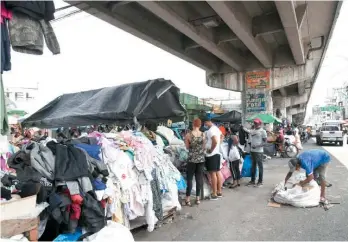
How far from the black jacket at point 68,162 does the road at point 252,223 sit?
1.68 m

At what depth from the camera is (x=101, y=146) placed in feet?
12.9

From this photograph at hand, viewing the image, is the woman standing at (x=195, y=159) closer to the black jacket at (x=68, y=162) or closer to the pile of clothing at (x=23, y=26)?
the black jacket at (x=68, y=162)

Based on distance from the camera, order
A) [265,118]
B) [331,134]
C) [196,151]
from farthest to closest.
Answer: [331,134], [265,118], [196,151]

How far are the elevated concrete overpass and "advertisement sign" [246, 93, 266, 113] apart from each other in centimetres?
5

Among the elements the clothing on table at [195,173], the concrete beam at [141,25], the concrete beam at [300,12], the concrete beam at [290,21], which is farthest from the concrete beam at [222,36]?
the clothing on table at [195,173]

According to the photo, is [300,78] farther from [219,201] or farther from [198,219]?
[198,219]

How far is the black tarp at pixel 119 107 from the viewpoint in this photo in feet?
19.7

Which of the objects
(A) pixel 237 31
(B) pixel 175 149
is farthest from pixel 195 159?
(A) pixel 237 31

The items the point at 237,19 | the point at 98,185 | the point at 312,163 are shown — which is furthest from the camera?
the point at 237,19

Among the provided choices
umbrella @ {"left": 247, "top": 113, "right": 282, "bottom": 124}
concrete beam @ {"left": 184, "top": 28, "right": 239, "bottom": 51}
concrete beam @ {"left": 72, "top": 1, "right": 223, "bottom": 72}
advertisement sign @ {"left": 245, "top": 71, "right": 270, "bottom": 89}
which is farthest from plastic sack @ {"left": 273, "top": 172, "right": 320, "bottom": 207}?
advertisement sign @ {"left": 245, "top": 71, "right": 270, "bottom": 89}

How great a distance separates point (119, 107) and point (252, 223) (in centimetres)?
342

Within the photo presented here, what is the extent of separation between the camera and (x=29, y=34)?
8.30 ft

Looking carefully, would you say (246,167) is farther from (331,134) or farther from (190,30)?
(331,134)

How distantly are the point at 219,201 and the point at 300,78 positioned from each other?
10.3 m
